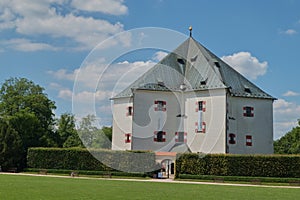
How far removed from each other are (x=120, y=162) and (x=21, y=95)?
108ft

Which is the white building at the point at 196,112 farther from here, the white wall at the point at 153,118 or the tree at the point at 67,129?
the tree at the point at 67,129

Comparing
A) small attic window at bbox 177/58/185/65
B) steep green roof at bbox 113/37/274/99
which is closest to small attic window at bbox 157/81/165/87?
steep green roof at bbox 113/37/274/99

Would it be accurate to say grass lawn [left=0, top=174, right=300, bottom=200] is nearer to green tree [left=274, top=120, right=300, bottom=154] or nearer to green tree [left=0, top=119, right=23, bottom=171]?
green tree [left=0, top=119, right=23, bottom=171]

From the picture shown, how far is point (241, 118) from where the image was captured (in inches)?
1834

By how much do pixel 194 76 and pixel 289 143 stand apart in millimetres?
46939

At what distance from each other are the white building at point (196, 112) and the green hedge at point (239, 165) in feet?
14.5

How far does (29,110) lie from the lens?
64.7 metres

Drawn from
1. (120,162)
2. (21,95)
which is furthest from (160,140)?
(21,95)

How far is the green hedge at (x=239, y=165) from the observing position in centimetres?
3831

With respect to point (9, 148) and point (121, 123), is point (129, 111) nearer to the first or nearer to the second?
point (121, 123)

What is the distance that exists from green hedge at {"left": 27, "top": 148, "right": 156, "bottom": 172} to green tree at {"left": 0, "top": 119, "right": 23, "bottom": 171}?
5.26 ft

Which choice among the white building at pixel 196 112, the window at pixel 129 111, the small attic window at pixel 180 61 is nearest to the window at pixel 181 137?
the white building at pixel 196 112

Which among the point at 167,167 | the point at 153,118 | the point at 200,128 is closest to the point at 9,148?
the point at 153,118

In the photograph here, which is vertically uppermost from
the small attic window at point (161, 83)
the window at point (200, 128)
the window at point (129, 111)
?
the small attic window at point (161, 83)
